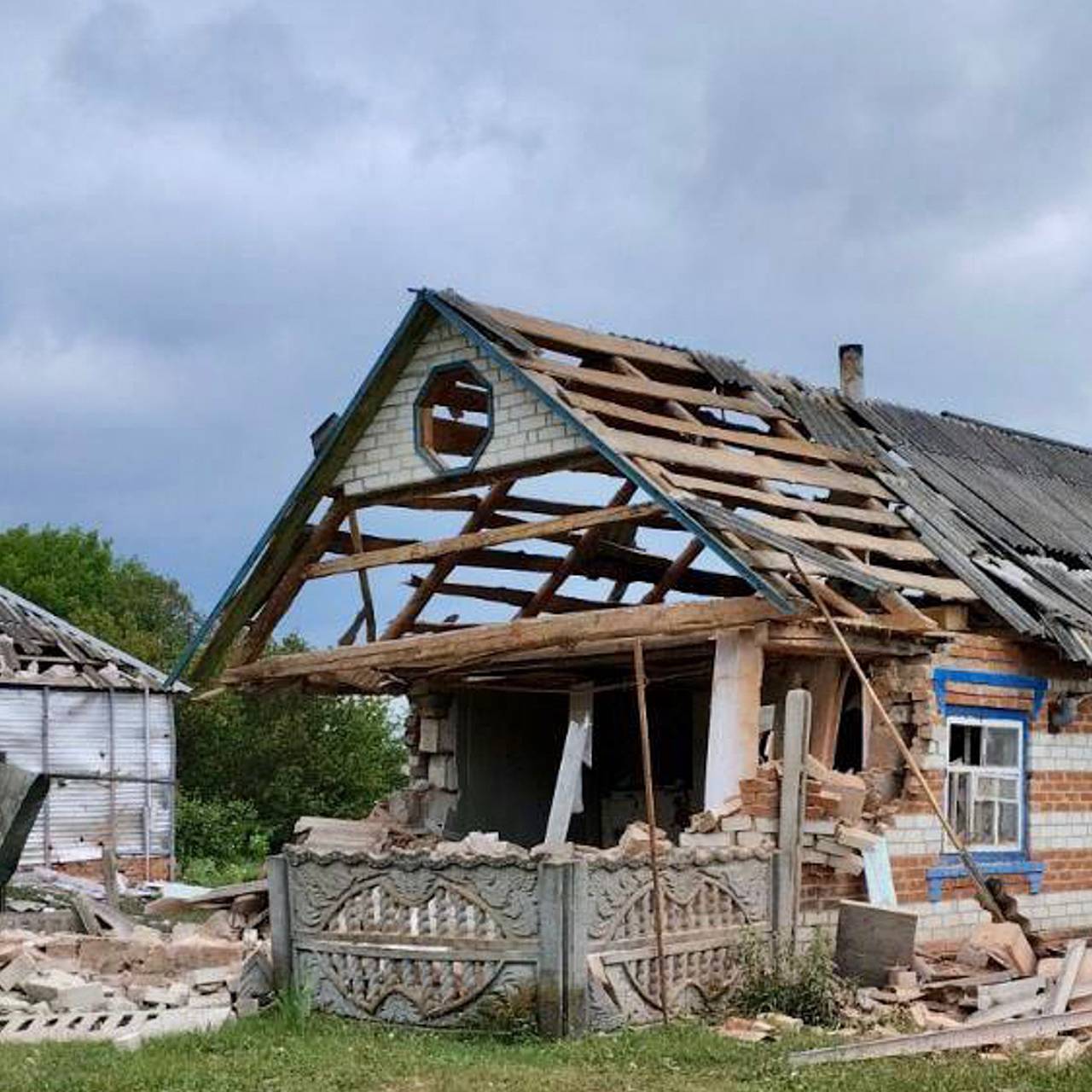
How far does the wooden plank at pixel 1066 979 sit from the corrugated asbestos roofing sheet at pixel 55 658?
18.3 m

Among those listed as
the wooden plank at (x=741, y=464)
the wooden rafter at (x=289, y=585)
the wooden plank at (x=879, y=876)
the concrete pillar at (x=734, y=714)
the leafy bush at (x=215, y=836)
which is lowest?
the leafy bush at (x=215, y=836)

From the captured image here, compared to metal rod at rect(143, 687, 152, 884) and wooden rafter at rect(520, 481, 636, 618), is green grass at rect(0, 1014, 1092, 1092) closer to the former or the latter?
wooden rafter at rect(520, 481, 636, 618)

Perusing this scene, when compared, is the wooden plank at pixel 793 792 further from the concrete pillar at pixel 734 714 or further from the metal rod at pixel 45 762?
the metal rod at pixel 45 762

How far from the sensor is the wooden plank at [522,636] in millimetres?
13898

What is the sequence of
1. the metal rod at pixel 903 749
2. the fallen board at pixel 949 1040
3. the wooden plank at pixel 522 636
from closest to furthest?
the fallen board at pixel 949 1040
the metal rod at pixel 903 749
the wooden plank at pixel 522 636

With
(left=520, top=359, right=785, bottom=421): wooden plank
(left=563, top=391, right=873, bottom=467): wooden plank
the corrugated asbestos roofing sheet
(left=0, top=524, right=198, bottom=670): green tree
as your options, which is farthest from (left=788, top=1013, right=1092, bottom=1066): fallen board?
(left=0, top=524, right=198, bottom=670): green tree

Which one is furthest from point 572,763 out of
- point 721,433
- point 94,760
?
point 94,760

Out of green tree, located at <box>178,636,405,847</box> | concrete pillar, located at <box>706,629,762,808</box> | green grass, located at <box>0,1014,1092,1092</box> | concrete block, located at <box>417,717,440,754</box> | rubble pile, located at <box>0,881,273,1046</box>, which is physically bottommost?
green tree, located at <box>178,636,405,847</box>

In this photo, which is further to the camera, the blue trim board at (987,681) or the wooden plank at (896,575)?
the blue trim board at (987,681)

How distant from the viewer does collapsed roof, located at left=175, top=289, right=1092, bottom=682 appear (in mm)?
14531

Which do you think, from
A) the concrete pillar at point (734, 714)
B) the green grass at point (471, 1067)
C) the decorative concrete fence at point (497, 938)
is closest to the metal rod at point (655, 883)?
the decorative concrete fence at point (497, 938)

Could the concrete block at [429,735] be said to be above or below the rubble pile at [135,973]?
above

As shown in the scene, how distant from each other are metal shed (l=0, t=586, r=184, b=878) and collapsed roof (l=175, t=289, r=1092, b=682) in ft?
33.1

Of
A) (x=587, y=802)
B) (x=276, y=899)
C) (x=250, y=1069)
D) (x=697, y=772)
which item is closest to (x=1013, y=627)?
(x=697, y=772)
